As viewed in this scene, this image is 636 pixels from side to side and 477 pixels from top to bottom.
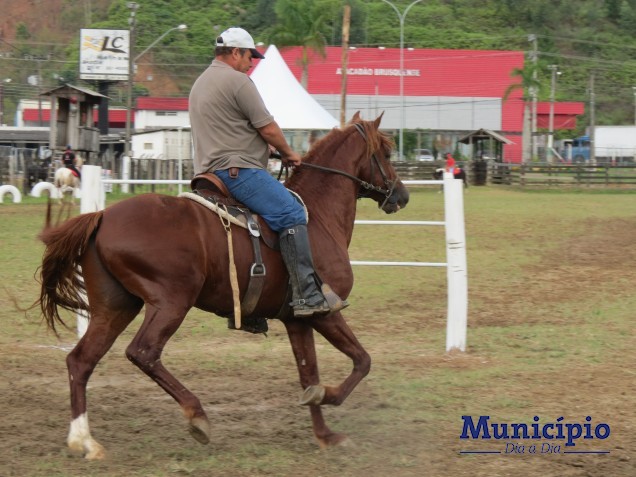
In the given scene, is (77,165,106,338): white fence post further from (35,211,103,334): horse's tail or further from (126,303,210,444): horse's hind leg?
(126,303,210,444): horse's hind leg

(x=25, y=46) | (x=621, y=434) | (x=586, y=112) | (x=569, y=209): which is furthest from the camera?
(x=25, y=46)

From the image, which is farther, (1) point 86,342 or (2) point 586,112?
(2) point 586,112

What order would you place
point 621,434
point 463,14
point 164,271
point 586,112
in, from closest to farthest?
1. point 164,271
2. point 621,434
3. point 586,112
4. point 463,14

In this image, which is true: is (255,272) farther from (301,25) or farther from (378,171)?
(301,25)

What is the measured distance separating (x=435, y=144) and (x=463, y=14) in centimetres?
6153

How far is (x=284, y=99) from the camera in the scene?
3083 centimetres

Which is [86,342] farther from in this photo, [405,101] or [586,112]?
[586,112]

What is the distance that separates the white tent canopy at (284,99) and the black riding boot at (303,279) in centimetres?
2411

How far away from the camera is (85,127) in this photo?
31.3 meters

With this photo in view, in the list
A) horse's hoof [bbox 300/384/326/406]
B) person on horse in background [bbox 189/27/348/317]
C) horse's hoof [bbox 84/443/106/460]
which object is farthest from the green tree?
horse's hoof [bbox 84/443/106/460]

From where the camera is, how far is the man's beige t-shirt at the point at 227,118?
6.02m

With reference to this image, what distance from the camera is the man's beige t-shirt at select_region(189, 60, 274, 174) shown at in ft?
19.7

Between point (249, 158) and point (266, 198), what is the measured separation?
297mm

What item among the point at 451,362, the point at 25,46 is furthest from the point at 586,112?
the point at 451,362
